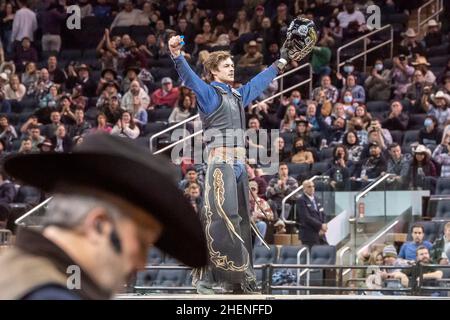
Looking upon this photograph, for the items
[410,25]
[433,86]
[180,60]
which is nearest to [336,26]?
[410,25]

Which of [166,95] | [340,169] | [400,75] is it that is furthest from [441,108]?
[166,95]

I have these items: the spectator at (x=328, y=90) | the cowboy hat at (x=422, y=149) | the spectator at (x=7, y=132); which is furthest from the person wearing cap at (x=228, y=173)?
the spectator at (x=7, y=132)

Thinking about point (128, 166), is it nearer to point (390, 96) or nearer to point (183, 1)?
point (390, 96)

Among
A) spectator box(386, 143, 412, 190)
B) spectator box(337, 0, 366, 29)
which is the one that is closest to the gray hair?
spectator box(386, 143, 412, 190)

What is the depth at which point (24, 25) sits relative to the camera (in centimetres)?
2134

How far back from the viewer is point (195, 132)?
53.1ft

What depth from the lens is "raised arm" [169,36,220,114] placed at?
849cm

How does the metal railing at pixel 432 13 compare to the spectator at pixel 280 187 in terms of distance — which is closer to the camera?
the spectator at pixel 280 187

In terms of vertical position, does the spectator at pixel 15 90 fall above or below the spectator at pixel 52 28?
below

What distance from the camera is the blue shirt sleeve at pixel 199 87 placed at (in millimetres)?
8492

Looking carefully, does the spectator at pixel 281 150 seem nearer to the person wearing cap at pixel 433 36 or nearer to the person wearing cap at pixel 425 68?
the person wearing cap at pixel 425 68

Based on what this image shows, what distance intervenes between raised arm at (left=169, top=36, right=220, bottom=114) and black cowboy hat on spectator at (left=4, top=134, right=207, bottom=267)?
20.5 feet

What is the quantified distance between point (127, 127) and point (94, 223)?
14.4m

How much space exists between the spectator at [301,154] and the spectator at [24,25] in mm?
7610
